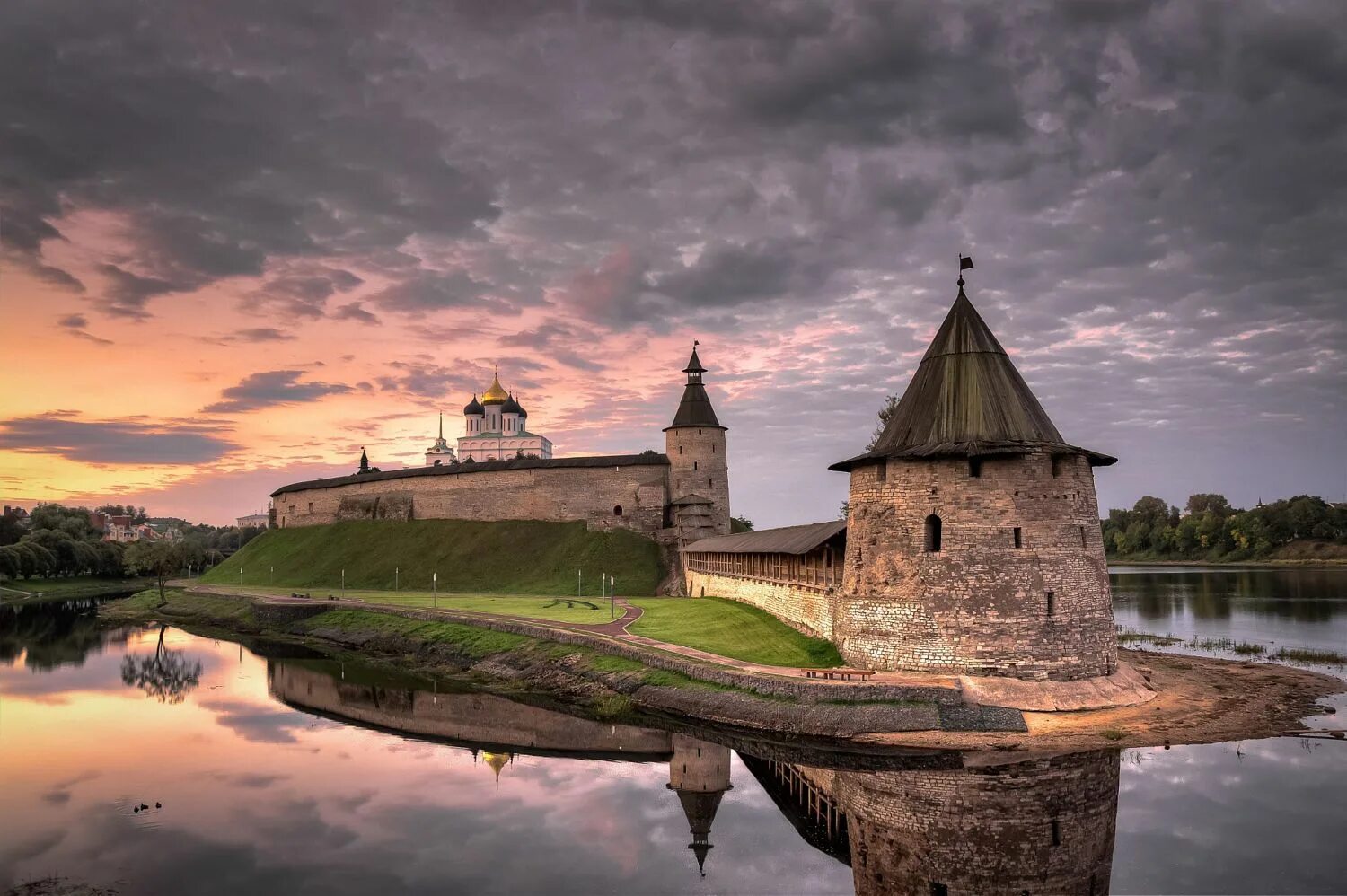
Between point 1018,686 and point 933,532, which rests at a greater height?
point 933,532

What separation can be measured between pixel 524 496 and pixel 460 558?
22.8ft

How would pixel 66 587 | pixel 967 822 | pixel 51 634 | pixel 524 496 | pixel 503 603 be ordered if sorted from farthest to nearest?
pixel 66 587
pixel 524 496
pixel 51 634
pixel 503 603
pixel 967 822

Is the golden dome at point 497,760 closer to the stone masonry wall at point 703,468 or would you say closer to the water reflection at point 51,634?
the water reflection at point 51,634

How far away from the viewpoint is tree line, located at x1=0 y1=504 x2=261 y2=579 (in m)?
72.8

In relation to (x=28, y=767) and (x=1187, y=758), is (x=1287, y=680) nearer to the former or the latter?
(x=1187, y=758)

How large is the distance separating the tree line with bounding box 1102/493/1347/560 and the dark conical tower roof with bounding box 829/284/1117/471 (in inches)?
3269

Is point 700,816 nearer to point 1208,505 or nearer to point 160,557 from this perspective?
point 160,557

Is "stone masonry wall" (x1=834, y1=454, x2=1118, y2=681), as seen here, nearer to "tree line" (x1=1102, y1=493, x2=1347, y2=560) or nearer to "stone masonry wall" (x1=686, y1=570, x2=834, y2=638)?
"stone masonry wall" (x1=686, y1=570, x2=834, y2=638)

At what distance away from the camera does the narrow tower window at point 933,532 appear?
21938 mm

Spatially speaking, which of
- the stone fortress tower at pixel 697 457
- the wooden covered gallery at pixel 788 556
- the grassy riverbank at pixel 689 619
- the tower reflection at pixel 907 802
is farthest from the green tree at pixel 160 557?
A: the tower reflection at pixel 907 802

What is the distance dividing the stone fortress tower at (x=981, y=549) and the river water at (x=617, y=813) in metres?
3.87

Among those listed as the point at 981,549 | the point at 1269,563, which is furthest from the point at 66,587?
the point at 1269,563

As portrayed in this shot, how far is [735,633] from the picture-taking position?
28.7 metres

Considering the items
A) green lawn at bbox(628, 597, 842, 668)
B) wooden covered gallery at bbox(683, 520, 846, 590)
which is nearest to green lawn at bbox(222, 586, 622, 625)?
green lawn at bbox(628, 597, 842, 668)
